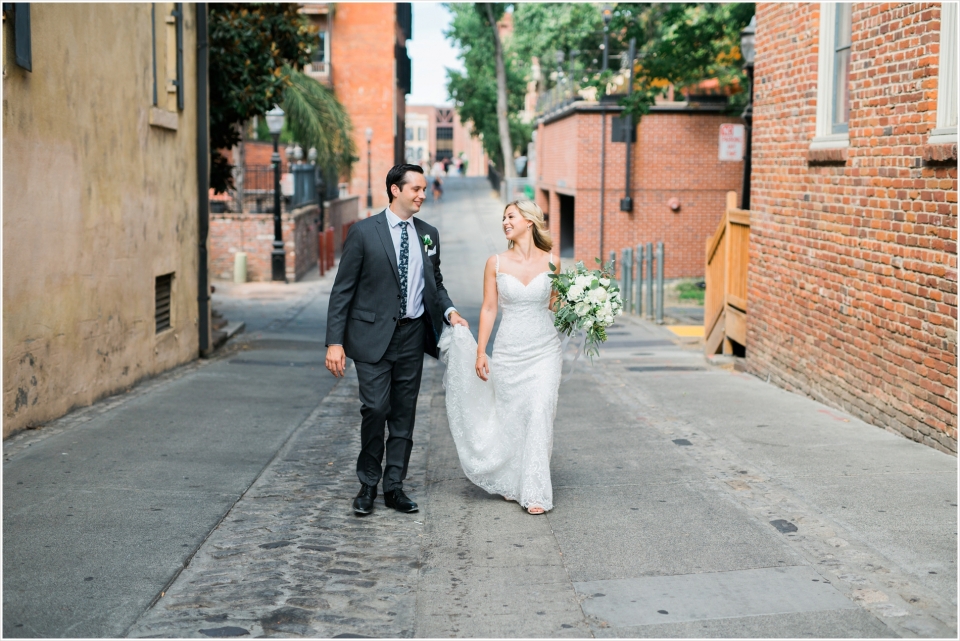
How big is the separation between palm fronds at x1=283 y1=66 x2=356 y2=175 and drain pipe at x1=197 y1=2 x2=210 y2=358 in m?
15.7

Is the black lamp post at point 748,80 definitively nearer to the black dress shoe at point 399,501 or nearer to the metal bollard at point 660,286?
the metal bollard at point 660,286

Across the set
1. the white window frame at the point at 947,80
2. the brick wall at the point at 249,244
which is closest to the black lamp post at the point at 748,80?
the white window frame at the point at 947,80

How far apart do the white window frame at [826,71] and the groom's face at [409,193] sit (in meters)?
5.06

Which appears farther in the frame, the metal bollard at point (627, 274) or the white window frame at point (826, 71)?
the metal bollard at point (627, 274)

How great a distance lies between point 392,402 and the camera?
6.32 m

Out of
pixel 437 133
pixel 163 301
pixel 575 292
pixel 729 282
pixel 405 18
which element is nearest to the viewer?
pixel 575 292

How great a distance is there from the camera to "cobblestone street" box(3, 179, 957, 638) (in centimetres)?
457

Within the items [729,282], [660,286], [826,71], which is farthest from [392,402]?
[660,286]

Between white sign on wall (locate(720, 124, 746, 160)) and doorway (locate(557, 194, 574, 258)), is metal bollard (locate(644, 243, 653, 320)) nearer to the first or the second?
white sign on wall (locate(720, 124, 746, 160))

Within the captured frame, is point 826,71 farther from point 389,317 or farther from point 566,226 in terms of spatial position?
point 566,226

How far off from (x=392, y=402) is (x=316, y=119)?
79.4 ft

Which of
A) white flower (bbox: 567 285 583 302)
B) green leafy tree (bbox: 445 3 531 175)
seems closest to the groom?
white flower (bbox: 567 285 583 302)

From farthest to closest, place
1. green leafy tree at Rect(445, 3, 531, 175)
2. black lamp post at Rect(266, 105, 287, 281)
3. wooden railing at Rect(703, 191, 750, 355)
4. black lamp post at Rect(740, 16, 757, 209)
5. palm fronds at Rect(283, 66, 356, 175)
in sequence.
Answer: green leafy tree at Rect(445, 3, 531, 175), palm fronds at Rect(283, 66, 356, 175), black lamp post at Rect(266, 105, 287, 281), black lamp post at Rect(740, 16, 757, 209), wooden railing at Rect(703, 191, 750, 355)

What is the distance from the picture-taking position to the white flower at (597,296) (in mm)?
6438
